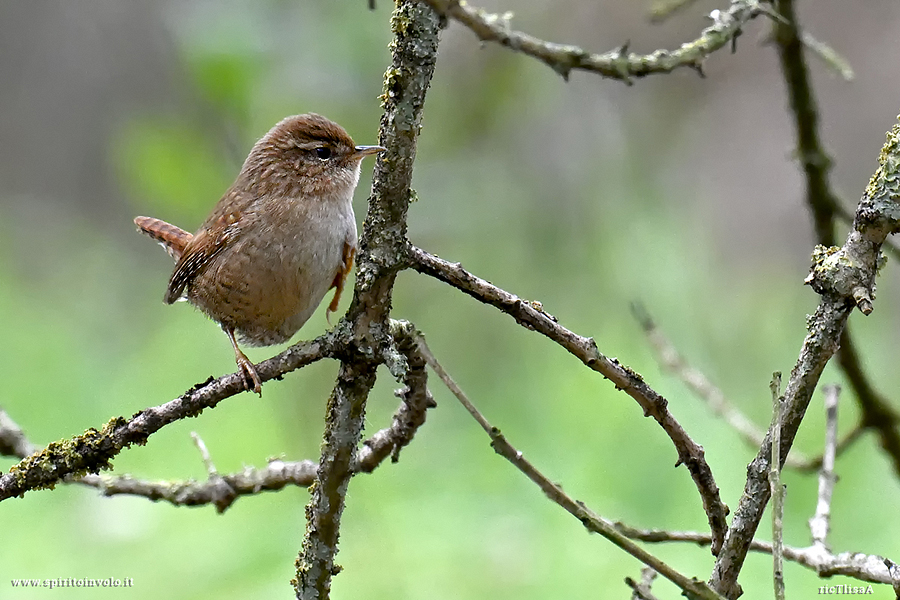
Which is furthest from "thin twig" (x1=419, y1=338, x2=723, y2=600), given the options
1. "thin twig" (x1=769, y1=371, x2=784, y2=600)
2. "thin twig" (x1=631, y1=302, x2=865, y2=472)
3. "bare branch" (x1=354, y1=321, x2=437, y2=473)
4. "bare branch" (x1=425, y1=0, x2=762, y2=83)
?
"thin twig" (x1=631, y1=302, x2=865, y2=472)

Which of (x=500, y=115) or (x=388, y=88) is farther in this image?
(x=500, y=115)

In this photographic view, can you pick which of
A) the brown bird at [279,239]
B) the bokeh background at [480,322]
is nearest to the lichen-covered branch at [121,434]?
the brown bird at [279,239]

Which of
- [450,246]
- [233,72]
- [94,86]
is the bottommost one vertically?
[233,72]

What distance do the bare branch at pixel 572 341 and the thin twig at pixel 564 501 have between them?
0.62ft

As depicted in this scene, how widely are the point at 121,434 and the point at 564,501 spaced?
2.57ft

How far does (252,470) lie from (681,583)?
1.23 meters

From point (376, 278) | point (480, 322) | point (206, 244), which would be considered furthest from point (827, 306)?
point (480, 322)

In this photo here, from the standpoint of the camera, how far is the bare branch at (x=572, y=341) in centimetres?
145

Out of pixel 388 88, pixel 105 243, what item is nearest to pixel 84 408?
pixel 105 243

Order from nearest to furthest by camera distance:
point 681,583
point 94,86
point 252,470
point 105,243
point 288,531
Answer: point 681,583 < point 252,470 < point 288,531 < point 105,243 < point 94,86

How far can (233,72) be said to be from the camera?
2.72m

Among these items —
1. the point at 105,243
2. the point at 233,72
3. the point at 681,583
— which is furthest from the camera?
the point at 105,243

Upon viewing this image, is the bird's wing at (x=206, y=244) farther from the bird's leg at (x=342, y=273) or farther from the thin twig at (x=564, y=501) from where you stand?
the thin twig at (x=564, y=501)

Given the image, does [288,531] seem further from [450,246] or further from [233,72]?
[233,72]
